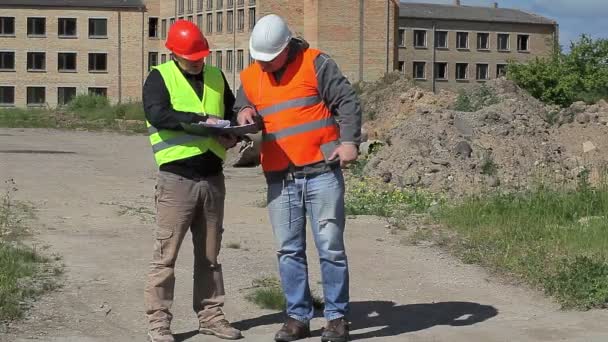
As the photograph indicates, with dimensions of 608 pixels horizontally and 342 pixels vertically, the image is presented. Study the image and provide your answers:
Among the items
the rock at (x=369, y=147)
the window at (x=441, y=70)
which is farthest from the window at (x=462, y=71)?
the rock at (x=369, y=147)

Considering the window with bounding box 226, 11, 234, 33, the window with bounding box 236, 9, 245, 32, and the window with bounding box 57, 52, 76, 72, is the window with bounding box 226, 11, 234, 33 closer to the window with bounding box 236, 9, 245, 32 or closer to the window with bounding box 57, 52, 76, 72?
the window with bounding box 236, 9, 245, 32

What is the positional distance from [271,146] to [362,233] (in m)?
5.79

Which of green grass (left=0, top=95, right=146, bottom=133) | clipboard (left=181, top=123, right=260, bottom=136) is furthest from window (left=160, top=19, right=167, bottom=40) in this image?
clipboard (left=181, top=123, right=260, bottom=136)

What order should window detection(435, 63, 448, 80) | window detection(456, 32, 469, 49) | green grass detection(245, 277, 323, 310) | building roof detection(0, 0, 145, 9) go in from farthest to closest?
window detection(456, 32, 469, 49) → window detection(435, 63, 448, 80) → building roof detection(0, 0, 145, 9) → green grass detection(245, 277, 323, 310)

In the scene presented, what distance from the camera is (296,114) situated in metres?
7.26

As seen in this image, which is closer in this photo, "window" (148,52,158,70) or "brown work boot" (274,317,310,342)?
"brown work boot" (274,317,310,342)

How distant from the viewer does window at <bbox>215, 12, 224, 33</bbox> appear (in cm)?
7994

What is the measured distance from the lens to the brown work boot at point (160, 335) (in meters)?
7.39

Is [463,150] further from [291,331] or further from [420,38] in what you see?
[420,38]

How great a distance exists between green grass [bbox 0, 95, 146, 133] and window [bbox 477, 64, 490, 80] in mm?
40266

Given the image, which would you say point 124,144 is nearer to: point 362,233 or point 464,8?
point 362,233

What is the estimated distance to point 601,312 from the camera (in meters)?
8.53

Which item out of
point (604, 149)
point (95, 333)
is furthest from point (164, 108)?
point (604, 149)

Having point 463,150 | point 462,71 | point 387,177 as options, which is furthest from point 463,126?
point 462,71
